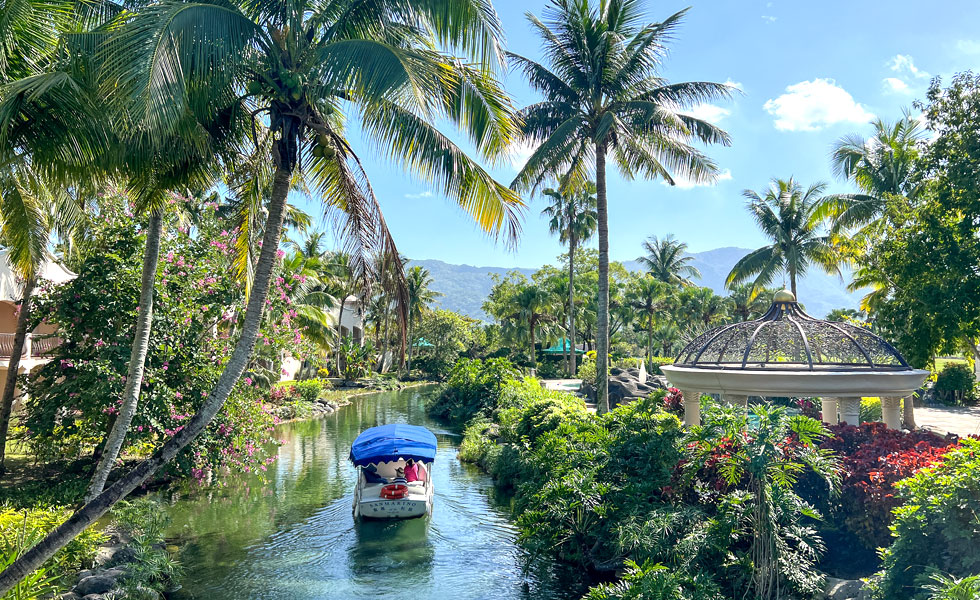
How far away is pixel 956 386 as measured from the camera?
2923cm

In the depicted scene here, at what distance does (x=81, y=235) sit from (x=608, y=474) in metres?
15.1

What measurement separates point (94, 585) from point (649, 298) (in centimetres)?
4613

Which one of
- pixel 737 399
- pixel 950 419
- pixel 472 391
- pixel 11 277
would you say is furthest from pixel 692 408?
pixel 11 277

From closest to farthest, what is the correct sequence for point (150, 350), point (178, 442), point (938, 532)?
1. point (178, 442)
2. point (938, 532)
3. point (150, 350)

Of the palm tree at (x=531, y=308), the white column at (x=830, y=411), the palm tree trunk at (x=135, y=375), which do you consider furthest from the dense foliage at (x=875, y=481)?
the palm tree at (x=531, y=308)

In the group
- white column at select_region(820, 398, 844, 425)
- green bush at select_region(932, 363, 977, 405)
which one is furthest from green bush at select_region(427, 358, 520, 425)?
green bush at select_region(932, 363, 977, 405)

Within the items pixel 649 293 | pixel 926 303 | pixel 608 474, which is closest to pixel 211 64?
pixel 608 474

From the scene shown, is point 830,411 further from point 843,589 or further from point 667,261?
point 667,261

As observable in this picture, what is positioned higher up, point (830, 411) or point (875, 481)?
point (830, 411)

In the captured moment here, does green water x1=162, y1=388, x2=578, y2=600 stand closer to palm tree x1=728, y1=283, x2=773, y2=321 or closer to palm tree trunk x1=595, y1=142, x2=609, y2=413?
palm tree trunk x1=595, y1=142, x2=609, y2=413

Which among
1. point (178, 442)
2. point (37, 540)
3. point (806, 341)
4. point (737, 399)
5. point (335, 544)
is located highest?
point (806, 341)

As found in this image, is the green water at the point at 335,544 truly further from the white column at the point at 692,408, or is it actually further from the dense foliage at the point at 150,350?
the white column at the point at 692,408

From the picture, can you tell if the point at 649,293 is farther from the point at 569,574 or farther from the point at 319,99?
the point at 319,99

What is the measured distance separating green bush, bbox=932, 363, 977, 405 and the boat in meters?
27.9
